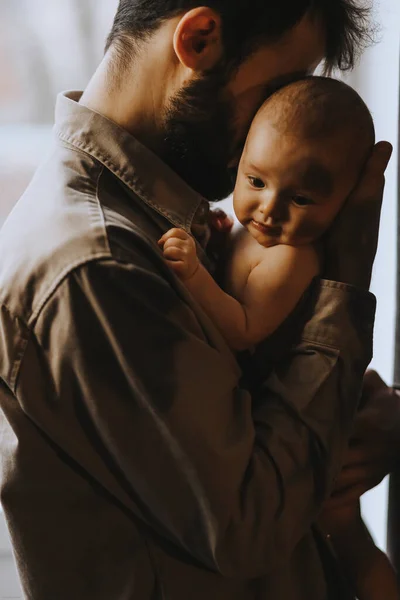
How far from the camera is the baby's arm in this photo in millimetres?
979

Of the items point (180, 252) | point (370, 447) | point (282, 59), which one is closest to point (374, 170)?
point (282, 59)

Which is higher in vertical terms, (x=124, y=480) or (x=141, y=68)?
(x=141, y=68)

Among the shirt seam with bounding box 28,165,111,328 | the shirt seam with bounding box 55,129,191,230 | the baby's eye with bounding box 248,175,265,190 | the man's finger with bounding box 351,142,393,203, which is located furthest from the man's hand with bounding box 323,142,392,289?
the shirt seam with bounding box 28,165,111,328

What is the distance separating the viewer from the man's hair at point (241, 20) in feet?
3.12

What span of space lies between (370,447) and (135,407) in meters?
0.46

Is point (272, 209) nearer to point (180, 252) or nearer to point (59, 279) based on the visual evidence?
point (180, 252)

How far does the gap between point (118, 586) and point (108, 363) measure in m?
0.29

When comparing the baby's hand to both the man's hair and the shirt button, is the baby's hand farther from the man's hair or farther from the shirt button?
the man's hair

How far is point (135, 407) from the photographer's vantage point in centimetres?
83

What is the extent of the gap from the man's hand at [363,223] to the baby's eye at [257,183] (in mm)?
119

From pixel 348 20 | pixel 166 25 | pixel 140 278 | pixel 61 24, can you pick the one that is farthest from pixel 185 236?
pixel 61 24

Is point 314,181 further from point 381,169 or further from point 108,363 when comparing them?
point 108,363

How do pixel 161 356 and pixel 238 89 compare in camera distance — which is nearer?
pixel 161 356

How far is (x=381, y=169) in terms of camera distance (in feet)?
3.36
